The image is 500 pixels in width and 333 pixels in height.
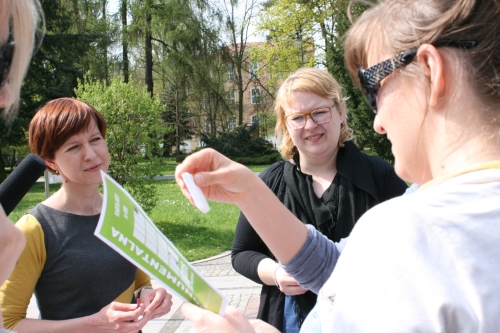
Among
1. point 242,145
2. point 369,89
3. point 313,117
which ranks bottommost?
point 242,145

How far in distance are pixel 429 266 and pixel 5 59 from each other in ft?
3.67

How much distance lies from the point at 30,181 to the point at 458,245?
137 centimetres

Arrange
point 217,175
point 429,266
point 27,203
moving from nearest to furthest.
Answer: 1. point 429,266
2. point 217,175
3. point 27,203

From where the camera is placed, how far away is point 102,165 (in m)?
2.43

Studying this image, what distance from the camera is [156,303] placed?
6.95ft

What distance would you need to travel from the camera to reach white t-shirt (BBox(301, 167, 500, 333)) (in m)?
0.79

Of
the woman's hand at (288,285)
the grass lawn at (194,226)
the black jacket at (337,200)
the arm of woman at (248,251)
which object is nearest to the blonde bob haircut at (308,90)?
the black jacket at (337,200)

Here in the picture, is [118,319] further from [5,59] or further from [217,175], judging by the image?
[5,59]

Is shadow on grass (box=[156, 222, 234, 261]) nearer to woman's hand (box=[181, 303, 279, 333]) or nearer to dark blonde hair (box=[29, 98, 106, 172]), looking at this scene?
dark blonde hair (box=[29, 98, 106, 172])

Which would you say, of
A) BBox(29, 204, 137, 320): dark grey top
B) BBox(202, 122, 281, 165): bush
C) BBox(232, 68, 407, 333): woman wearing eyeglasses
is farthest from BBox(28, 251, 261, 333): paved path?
BBox(202, 122, 281, 165): bush

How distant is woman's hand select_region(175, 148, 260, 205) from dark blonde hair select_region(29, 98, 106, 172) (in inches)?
43.5

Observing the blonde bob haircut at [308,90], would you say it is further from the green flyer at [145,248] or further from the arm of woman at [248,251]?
the green flyer at [145,248]

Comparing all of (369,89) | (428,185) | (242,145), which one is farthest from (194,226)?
(242,145)

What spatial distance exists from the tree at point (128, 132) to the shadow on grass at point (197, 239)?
78cm
